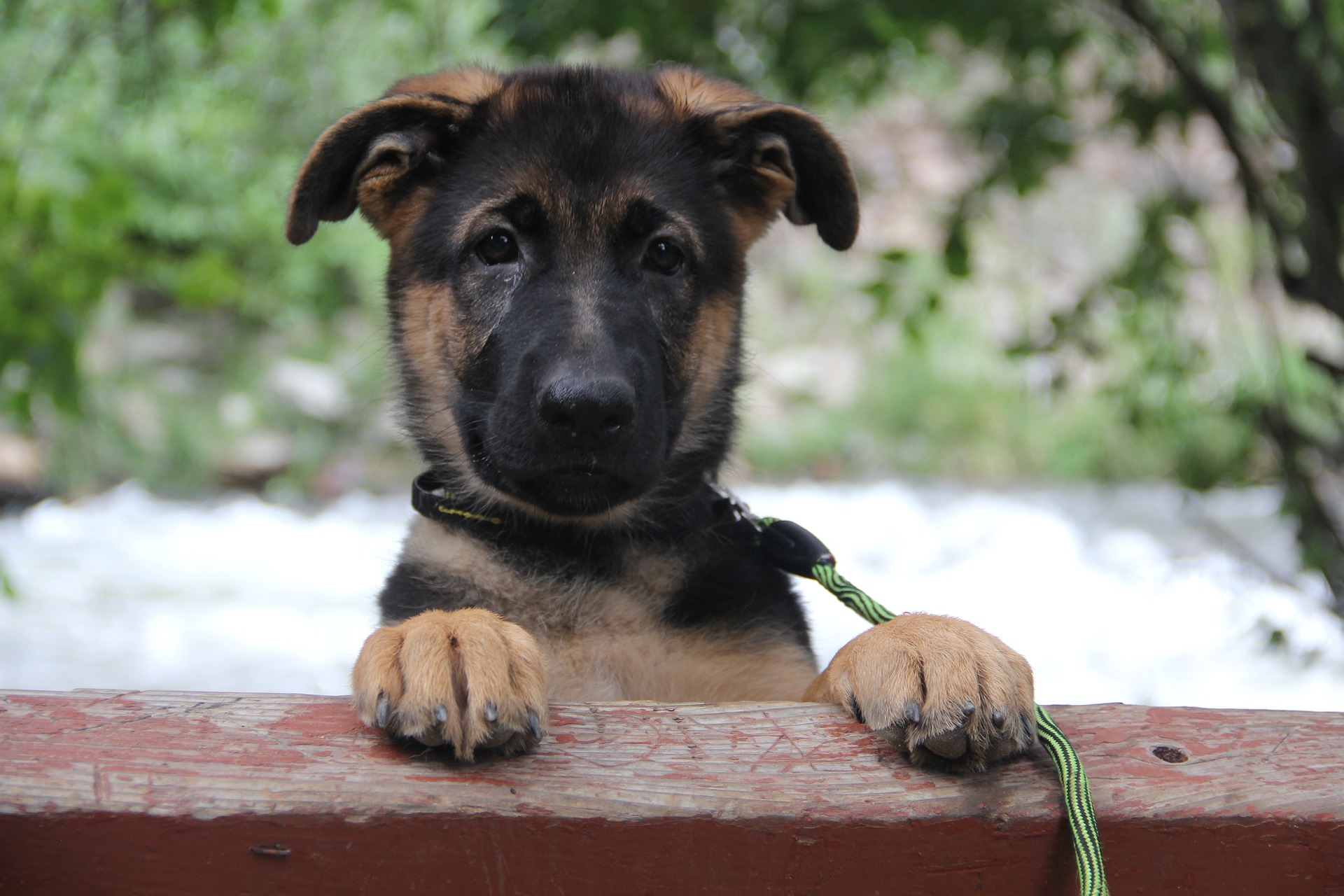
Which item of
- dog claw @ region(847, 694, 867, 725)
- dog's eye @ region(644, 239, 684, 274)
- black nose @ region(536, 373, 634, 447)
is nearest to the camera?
dog claw @ region(847, 694, 867, 725)

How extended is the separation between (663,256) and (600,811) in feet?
5.04

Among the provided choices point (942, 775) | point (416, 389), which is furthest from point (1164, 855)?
point (416, 389)

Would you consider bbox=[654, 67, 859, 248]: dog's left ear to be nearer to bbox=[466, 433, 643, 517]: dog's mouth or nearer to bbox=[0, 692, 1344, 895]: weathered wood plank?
bbox=[466, 433, 643, 517]: dog's mouth

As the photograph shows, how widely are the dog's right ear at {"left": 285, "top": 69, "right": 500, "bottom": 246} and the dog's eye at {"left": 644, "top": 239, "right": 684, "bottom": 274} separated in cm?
56

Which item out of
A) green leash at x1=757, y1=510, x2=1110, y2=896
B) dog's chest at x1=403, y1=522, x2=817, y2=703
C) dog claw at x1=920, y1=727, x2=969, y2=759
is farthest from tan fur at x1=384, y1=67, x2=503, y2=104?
dog claw at x1=920, y1=727, x2=969, y2=759

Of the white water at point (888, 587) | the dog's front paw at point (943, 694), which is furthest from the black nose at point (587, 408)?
the white water at point (888, 587)

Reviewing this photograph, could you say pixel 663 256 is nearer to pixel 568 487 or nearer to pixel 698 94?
pixel 698 94

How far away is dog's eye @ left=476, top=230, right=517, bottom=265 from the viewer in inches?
105

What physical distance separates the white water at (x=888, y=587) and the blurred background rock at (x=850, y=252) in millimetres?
731

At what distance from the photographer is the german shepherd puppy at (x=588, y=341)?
7.88 feet

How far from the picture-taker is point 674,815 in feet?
5.07

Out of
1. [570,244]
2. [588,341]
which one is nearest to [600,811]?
[588,341]

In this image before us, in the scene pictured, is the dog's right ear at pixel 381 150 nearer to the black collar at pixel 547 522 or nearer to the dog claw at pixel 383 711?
the black collar at pixel 547 522

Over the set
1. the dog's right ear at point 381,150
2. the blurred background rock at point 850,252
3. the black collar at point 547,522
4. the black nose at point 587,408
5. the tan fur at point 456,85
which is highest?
the blurred background rock at point 850,252
